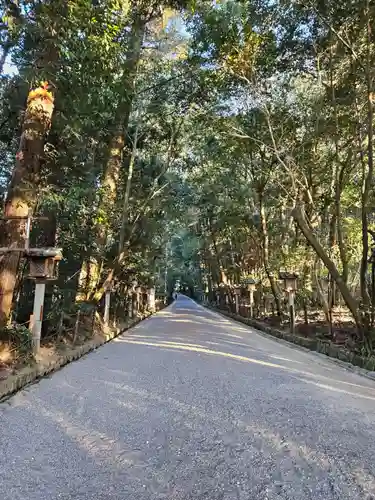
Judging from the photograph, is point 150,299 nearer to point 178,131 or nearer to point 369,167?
point 178,131

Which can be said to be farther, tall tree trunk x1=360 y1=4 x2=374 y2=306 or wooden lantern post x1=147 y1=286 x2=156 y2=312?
wooden lantern post x1=147 y1=286 x2=156 y2=312

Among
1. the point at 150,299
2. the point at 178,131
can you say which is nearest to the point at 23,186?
the point at 178,131

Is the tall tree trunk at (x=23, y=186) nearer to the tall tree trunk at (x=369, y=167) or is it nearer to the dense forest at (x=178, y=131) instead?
the dense forest at (x=178, y=131)

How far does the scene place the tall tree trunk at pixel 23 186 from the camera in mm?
6621

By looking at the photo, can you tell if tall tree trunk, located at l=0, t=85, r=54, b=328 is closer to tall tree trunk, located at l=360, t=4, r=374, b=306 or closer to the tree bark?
tall tree trunk, located at l=360, t=4, r=374, b=306

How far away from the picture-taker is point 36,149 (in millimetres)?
7051

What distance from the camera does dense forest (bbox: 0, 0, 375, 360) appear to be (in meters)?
6.81

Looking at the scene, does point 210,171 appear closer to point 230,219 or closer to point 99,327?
point 230,219

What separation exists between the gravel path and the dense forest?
2.25 m

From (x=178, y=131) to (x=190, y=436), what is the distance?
14.2 m

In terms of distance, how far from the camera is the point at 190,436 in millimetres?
4098

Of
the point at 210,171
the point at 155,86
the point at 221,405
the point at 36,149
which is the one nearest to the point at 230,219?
the point at 210,171

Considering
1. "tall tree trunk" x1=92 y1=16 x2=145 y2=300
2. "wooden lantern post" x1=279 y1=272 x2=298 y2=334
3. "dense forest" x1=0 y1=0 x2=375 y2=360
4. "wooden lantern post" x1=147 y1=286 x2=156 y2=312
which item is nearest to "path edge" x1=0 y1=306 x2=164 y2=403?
"dense forest" x1=0 y1=0 x2=375 y2=360

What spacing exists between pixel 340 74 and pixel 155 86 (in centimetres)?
667
